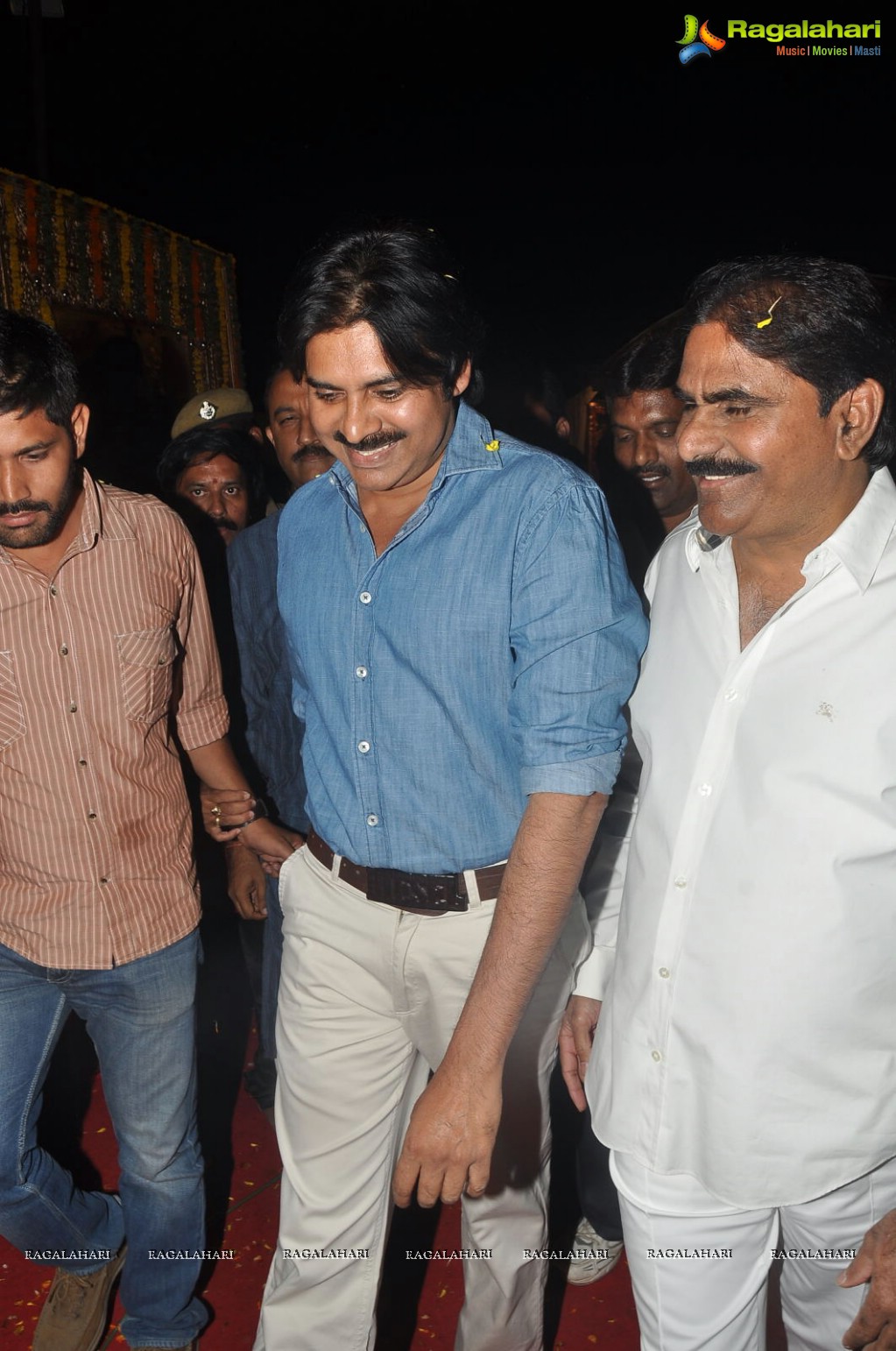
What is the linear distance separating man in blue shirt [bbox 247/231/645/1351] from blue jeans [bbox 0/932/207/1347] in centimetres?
30

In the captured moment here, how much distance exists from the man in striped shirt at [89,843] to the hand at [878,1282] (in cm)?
129

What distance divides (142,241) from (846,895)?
6.46 m

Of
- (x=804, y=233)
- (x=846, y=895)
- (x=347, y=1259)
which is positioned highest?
(x=804, y=233)

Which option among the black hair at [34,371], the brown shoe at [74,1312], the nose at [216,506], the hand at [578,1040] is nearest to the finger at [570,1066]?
the hand at [578,1040]

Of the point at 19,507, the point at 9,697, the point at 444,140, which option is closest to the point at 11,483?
the point at 19,507

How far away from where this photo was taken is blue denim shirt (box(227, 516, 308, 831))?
8.21ft

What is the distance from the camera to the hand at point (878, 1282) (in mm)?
1231

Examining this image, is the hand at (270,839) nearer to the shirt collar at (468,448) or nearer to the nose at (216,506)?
the shirt collar at (468,448)

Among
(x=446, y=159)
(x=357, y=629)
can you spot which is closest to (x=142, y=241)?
(x=446, y=159)

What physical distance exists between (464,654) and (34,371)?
1006 mm

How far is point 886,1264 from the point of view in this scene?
4.07 feet

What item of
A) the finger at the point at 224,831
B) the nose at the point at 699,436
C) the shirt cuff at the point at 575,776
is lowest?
the finger at the point at 224,831

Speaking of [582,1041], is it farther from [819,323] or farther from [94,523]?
[94,523]

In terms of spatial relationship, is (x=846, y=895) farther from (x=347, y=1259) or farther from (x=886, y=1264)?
(x=347, y=1259)
